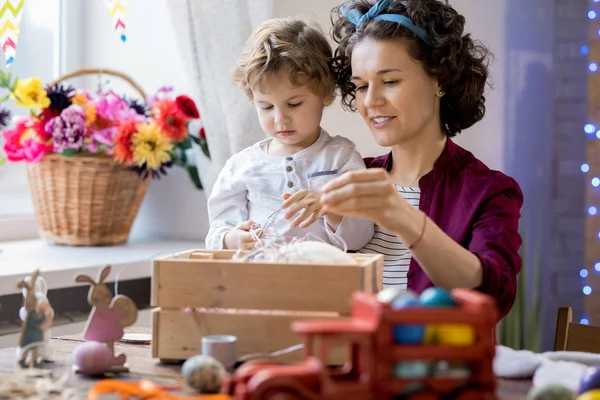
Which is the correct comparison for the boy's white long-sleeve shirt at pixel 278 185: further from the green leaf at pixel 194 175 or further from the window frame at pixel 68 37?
the window frame at pixel 68 37

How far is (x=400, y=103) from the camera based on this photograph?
1.66 metres

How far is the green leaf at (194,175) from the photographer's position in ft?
9.16

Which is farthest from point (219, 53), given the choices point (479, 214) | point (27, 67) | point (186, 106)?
point (479, 214)

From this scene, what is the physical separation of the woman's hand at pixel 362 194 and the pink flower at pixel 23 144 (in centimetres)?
152

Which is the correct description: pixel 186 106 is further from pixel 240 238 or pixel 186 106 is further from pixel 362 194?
pixel 362 194

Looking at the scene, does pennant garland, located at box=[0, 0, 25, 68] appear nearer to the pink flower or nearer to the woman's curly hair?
the pink flower

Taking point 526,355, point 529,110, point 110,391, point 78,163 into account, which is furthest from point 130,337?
point 529,110

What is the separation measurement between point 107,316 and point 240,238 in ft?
1.38

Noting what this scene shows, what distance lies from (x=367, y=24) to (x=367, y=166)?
1.16 ft

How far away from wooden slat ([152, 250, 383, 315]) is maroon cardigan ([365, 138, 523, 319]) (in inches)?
13.5

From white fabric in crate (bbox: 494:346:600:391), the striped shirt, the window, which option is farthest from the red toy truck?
the window

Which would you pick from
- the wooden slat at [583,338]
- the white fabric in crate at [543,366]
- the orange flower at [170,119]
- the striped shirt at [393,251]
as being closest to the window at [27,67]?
the orange flower at [170,119]

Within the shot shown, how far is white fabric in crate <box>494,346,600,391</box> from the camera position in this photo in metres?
1.07

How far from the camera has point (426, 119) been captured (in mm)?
1740
